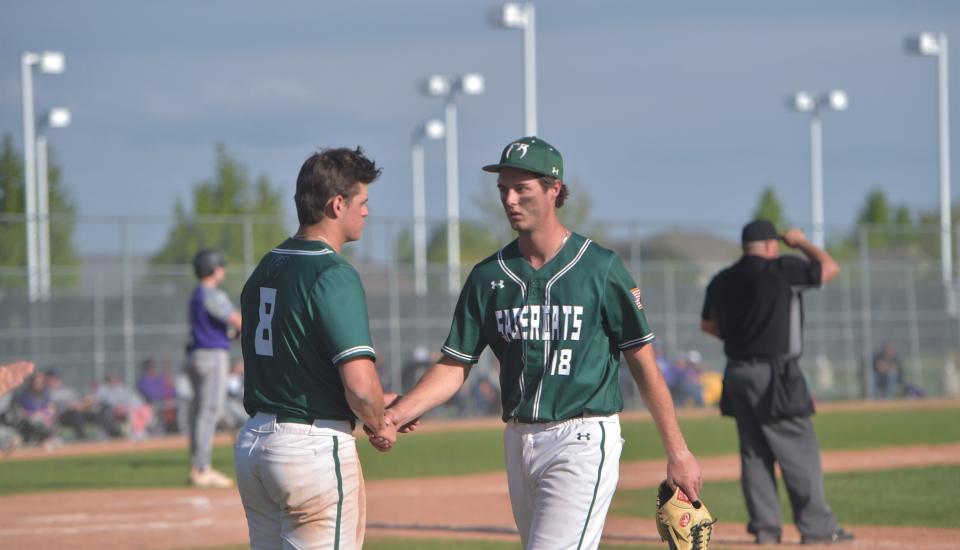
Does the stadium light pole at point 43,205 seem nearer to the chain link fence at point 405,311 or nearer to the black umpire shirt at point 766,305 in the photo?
the chain link fence at point 405,311

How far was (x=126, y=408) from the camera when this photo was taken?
73.5ft

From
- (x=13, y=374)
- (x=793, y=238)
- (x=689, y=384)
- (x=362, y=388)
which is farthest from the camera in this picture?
(x=689, y=384)

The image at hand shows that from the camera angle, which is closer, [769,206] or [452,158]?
[452,158]

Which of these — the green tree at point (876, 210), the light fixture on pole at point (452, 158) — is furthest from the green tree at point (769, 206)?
the light fixture on pole at point (452, 158)

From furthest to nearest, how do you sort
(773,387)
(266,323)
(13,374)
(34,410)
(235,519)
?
(34,410) → (235,519) → (773,387) → (13,374) → (266,323)

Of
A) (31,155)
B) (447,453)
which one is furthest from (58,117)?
(447,453)

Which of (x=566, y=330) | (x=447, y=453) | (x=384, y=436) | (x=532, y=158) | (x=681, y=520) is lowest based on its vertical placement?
(x=447, y=453)

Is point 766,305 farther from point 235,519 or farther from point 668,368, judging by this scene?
point 668,368

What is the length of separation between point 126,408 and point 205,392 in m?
9.72

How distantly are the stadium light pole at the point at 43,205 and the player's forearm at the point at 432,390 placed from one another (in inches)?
729

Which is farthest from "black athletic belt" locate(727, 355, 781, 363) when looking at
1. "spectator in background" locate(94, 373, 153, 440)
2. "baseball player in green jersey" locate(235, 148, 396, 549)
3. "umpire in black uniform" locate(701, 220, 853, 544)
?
"spectator in background" locate(94, 373, 153, 440)

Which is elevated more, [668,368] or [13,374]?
[13,374]

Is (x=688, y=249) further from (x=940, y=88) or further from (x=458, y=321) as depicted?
(x=458, y=321)

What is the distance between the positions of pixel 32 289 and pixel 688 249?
79.6ft
